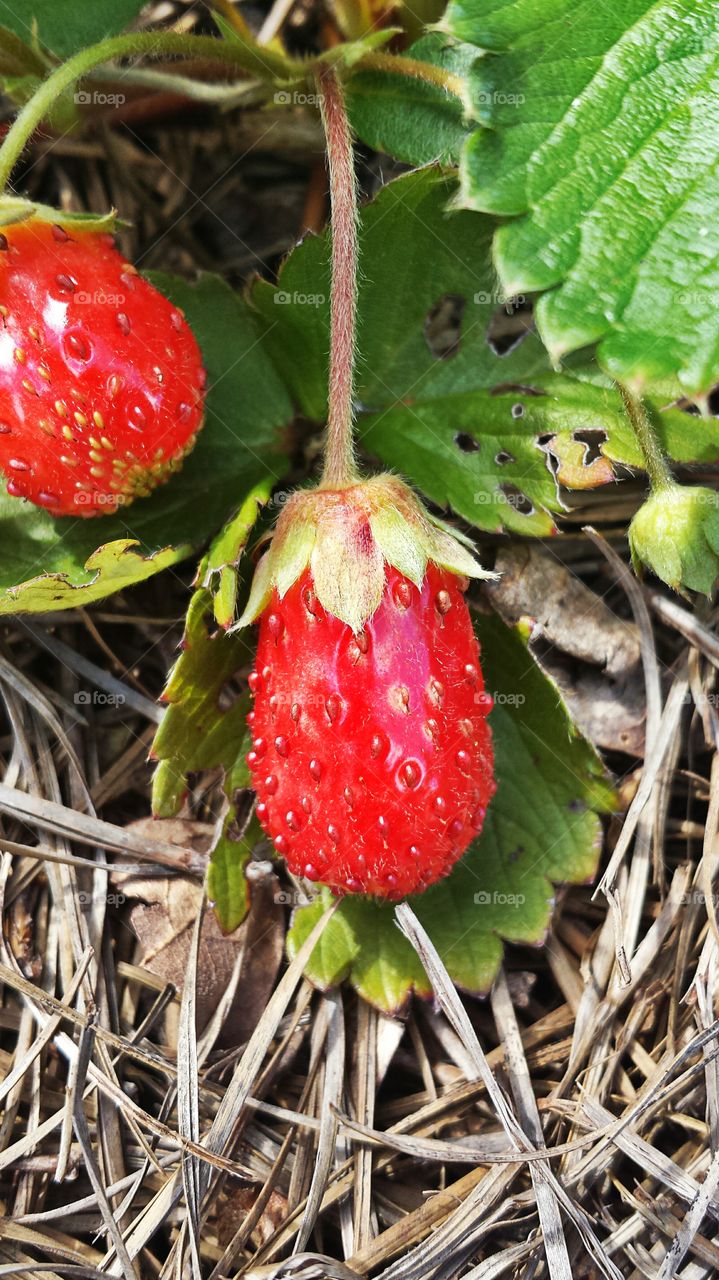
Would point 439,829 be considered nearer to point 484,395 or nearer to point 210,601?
point 210,601

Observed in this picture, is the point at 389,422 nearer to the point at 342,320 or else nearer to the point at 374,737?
the point at 342,320

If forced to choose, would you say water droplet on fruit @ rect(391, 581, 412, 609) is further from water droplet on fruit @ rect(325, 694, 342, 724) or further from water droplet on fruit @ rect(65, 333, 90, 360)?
water droplet on fruit @ rect(65, 333, 90, 360)

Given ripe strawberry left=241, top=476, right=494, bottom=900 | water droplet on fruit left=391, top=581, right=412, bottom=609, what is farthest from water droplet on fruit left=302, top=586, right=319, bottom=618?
water droplet on fruit left=391, top=581, right=412, bottom=609

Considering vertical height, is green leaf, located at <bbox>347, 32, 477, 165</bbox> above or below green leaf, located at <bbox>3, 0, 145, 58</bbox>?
below

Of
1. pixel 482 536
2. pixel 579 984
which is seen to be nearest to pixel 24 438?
pixel 482 536

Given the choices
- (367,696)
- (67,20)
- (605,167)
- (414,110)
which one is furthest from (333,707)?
(67,20)

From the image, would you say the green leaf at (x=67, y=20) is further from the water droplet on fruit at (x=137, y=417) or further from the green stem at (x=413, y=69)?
the water droplet on fruit at (x=137, y=417)

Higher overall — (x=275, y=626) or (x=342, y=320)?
(x=342, y=320)
